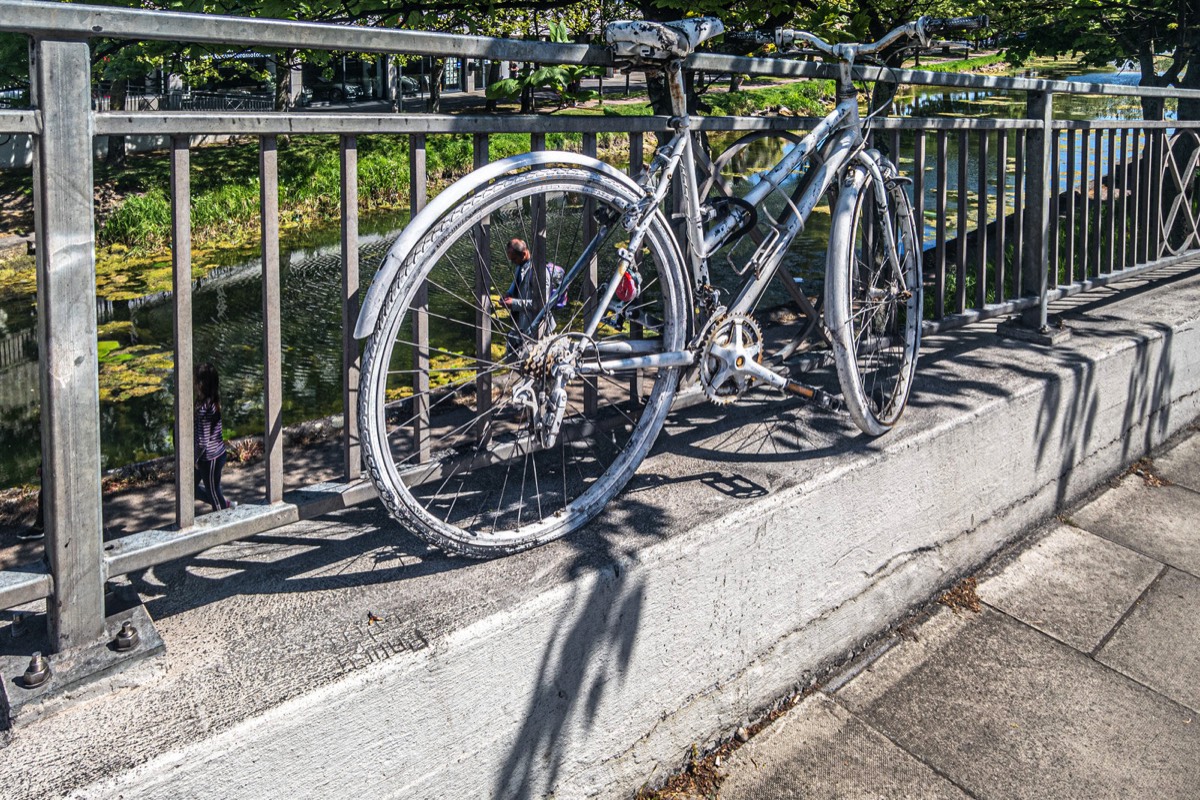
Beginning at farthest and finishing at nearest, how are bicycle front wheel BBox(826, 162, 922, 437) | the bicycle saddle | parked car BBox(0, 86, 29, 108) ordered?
parked car BBox(0, 86, 29, 108) < bicycle front wheel BBox(826, 162, 922, 437) < the bicycle saddle

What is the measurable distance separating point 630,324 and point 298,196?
66.8ft

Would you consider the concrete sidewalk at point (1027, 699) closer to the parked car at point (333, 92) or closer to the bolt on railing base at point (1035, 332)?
the bolt on railing base at point (1035, 332)

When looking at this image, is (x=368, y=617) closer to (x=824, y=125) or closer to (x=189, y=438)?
(x=189, y=438)

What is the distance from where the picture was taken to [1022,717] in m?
3.41

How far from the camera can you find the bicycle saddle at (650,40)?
297 cm

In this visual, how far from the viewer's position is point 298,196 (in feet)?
74.0

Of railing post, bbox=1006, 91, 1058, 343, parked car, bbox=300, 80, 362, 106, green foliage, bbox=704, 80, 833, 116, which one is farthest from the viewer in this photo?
green foliage, bbox=704, 80, 833, 116

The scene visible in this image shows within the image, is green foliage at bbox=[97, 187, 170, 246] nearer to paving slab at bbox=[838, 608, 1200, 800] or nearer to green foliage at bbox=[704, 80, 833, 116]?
paving slab at bbox=[838, 608, 1200, 800]

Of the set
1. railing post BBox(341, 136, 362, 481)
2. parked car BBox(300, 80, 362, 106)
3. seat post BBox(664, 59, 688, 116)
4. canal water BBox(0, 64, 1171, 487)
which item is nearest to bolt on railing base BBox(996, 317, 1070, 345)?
canal water BBox(0, 64, 1171, 487)

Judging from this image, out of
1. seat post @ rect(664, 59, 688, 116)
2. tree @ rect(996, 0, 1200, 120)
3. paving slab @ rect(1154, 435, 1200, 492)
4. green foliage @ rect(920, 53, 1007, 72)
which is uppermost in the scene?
green foliage @ rect(920, 53, 1007, 72)

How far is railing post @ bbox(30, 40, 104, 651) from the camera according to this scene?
2096 millimetres

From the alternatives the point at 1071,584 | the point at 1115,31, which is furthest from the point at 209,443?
the point at 1115,31

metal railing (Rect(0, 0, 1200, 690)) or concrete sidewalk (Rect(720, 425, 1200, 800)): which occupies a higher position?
metal railing (Rect(0, 0, 1200, 690))

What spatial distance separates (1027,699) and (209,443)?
344 centimetres
